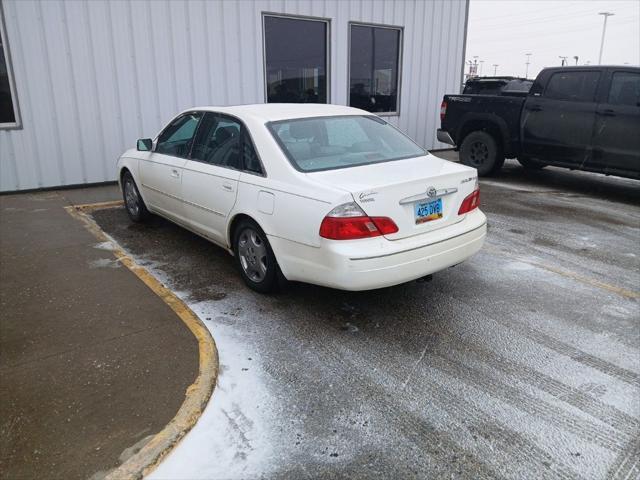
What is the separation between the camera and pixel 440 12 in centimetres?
1212

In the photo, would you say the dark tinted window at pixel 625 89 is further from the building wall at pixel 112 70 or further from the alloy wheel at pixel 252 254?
the alloy wheel at pixel 252 254

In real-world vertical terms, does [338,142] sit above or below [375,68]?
below

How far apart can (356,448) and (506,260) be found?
131 inches

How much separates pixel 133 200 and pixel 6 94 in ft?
10.4

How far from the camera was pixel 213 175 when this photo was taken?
4.73 m

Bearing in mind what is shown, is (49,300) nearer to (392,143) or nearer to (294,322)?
(294,322)

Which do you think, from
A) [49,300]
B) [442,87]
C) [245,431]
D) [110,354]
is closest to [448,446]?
[245,431]

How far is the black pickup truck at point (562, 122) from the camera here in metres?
7.73

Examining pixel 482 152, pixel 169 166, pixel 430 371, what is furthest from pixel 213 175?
pixel 482 152

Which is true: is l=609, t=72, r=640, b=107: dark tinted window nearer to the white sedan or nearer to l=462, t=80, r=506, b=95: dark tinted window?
l=462, t=80, r=506, b=95: dark tinted window

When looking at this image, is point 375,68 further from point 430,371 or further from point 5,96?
point 430,371

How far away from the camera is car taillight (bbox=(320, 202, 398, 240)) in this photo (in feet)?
11.7

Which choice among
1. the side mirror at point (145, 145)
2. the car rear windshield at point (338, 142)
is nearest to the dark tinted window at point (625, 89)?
the car rear windshield at point (338, 142)

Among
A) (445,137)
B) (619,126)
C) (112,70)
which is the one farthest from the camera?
(445,137)
